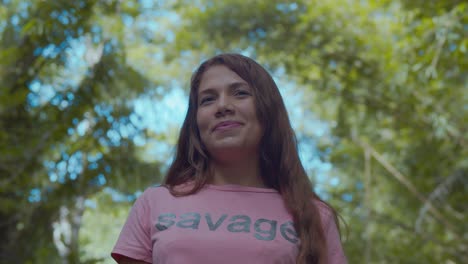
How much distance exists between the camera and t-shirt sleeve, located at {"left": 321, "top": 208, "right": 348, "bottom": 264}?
4.70ft

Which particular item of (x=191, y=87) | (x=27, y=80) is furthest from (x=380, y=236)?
(x=191, y=87)

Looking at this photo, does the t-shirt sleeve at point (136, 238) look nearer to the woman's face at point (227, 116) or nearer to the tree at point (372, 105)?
the woman's face at point (227, 116)

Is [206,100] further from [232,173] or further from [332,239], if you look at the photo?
[332,239]

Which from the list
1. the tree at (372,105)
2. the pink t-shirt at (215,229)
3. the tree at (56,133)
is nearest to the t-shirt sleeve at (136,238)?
the pink t-shirt at (215,229)

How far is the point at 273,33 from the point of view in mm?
6027

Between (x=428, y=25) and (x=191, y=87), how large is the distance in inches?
102

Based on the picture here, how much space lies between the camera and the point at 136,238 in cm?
141

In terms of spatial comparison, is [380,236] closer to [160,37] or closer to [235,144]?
[160,37]

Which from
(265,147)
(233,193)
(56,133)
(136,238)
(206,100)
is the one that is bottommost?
(136,238)

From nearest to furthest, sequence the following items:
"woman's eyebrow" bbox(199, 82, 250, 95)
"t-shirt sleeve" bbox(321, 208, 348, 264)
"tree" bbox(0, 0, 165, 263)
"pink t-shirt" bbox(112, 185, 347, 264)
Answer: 1. "pink t-shirt" bbox(112, 185, 347, 264)
2. "t-shirt sleeve" bbox(321, 208, 348, 264)
3. "woman's eyebrow" bbox(199, 82, 250, 95)
4. "tree" bbox(0, 0, 165, 263)

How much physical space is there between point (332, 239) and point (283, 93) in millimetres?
4013

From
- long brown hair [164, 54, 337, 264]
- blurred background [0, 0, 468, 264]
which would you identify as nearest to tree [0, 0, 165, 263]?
blurred background [0, 0, 468, 264]

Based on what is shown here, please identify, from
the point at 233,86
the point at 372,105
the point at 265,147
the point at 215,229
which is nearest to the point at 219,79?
the point at 233,86

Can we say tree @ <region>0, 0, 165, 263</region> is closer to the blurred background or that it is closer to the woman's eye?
the blurred background
